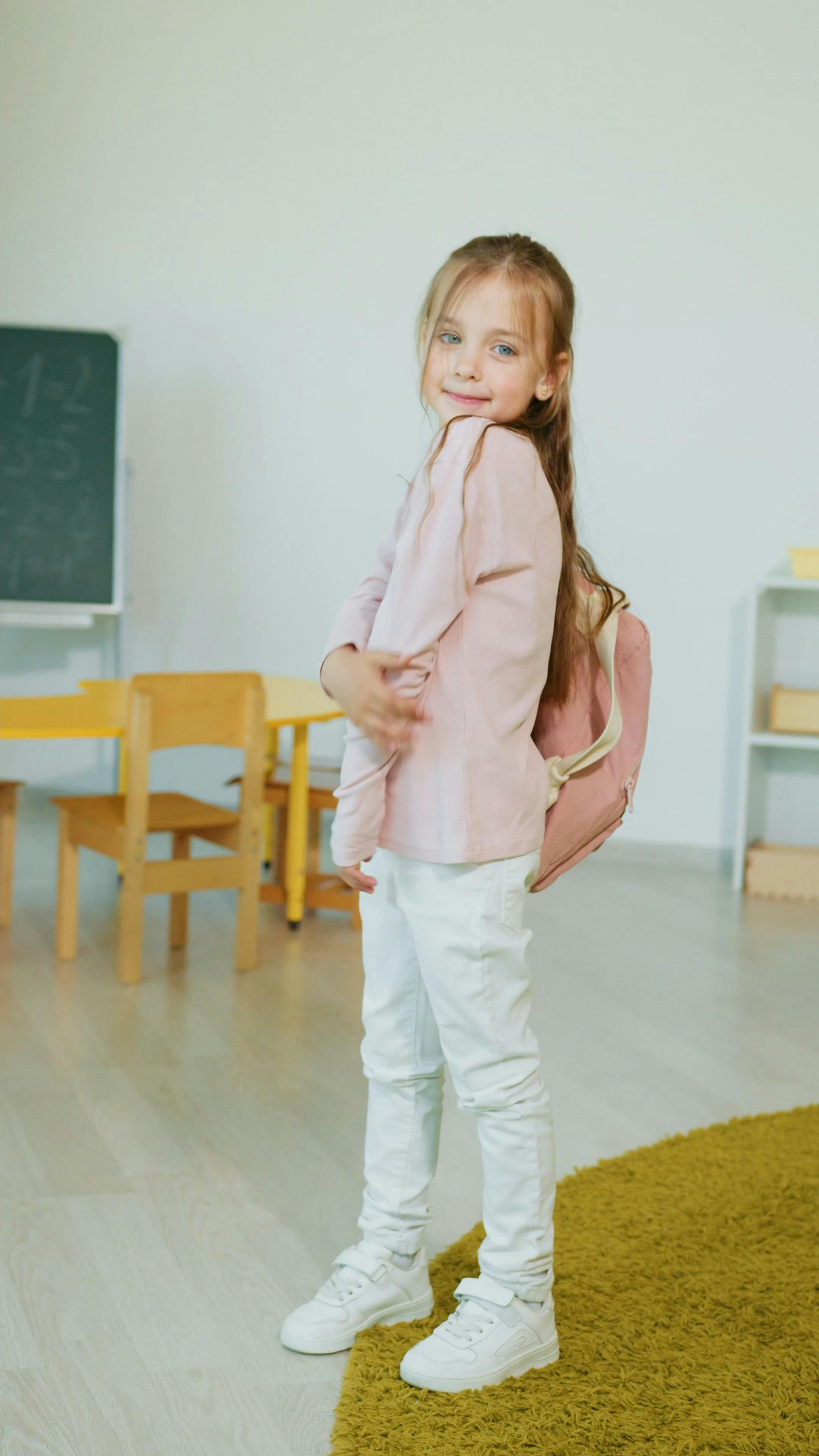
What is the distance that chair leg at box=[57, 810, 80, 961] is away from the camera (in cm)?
320

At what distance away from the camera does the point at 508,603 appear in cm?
145

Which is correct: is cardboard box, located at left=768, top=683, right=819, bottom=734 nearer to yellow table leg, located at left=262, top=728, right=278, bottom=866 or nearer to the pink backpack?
yellow table leg, located at left=262, top=728, right=278, bottom=866

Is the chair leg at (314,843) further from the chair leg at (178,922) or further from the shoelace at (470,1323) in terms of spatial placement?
the shoelace at (470,1323)

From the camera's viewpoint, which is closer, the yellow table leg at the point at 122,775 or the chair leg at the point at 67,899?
the chair leg at the point at 67,899

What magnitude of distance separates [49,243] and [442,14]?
154 centimetres

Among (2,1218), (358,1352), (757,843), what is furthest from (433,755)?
(757,843)

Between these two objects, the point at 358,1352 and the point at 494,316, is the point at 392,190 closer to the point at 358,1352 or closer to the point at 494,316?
the point at 494,316

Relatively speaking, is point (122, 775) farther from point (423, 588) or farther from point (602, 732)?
point (423, 588)

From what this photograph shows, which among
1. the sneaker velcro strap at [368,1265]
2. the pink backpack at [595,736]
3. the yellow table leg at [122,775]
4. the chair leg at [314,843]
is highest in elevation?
the pink backpack at [595,736]

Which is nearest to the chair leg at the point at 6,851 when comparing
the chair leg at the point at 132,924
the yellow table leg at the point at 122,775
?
the yellow table leg at the point at 122,775

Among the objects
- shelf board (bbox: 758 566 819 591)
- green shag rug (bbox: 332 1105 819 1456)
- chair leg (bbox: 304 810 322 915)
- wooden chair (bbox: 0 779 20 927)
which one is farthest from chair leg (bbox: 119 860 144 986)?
shelf board (bbox: 758 566 819 591)

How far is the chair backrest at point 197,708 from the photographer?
118 inches

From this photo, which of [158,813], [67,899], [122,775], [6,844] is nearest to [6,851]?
[6,844]

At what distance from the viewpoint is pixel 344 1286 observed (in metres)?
1.68
